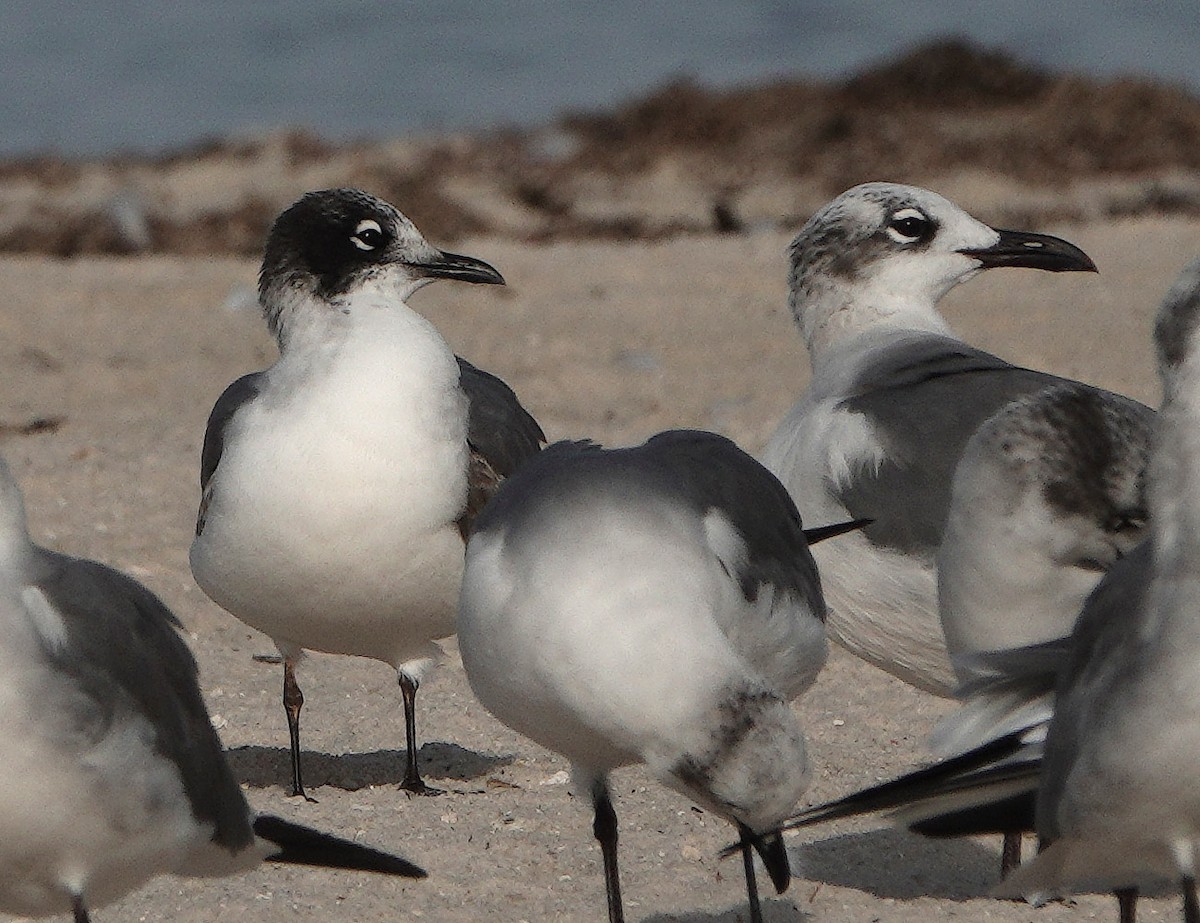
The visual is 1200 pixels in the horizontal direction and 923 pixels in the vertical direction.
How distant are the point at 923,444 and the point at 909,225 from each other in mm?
1569

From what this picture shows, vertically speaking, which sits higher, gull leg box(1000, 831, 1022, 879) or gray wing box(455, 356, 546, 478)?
gray wing box(455, 356, 546, 478)

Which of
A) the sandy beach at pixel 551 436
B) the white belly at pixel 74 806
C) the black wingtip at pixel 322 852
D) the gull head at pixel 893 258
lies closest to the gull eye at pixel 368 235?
the sandy beach at pixel 551 436

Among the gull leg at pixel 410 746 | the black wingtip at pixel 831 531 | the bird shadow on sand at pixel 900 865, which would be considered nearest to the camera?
the bird shadow on sand at pixel 900 865

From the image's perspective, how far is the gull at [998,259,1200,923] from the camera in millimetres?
3205

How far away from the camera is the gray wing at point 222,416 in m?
5.73

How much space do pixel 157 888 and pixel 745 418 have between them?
551cm

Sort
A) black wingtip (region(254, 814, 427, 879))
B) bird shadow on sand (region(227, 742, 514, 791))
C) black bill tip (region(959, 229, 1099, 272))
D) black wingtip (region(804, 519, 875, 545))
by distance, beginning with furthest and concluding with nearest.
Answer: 1. black bill tip (region(959, 229, 1099, 272))
2. bird shadow on sand (region(227, 742, 514, 791))
3. black wingtip (region(804, 519, 875, 545))
4. black wingtip (region(254, 814, 427, 879))

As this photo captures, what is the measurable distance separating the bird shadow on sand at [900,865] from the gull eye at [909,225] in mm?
2218

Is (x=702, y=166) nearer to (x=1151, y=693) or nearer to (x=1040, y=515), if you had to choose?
(x=1040, y=515)

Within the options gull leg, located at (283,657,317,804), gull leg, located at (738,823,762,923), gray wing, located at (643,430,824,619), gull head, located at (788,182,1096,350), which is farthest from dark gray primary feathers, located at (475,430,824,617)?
gull head, located at (788,182,1096,350)

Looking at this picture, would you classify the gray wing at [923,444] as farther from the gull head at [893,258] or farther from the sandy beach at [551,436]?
the gull head at [893,258]

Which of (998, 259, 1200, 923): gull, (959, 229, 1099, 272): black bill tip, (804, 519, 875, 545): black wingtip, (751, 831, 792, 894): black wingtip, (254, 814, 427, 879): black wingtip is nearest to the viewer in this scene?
(998, 259, 1200, 923): gull

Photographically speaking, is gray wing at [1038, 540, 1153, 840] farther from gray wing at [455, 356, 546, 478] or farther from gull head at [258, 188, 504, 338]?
gull head at [258, 188, 504, 338]

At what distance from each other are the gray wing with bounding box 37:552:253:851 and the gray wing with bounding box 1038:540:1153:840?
5.00 ft
